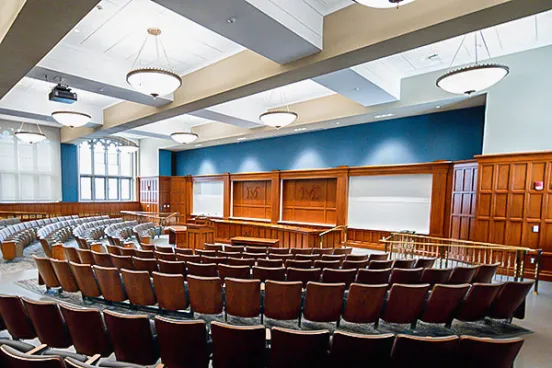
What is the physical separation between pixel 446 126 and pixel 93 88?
9167 mm

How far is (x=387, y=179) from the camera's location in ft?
28.7

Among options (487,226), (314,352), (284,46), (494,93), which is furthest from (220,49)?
(487,226)

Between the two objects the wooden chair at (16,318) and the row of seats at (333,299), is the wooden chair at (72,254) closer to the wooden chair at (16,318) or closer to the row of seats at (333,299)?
the row of seats at (333,299)

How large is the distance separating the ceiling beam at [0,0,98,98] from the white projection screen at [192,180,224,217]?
944 cm

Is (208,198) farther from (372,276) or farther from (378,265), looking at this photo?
(372,276)

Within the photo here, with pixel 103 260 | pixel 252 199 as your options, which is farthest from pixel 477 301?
pixel 252 199

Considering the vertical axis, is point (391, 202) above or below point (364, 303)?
above

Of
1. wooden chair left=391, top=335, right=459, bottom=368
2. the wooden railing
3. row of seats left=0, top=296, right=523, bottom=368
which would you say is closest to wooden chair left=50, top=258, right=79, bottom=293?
row of seats left=0, top=296, right=523, bottom=368

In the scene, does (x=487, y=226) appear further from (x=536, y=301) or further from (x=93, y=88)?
(x=93, y=88)

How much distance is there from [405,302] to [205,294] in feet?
7.55

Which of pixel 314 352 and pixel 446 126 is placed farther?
pixel 446 126

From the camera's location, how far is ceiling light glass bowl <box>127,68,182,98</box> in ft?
14.6

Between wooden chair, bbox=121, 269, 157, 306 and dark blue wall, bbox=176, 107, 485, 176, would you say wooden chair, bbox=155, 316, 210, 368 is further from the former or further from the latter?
dark blue wall, bbox=176, 107, 485, 176

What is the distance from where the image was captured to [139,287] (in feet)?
11.1
